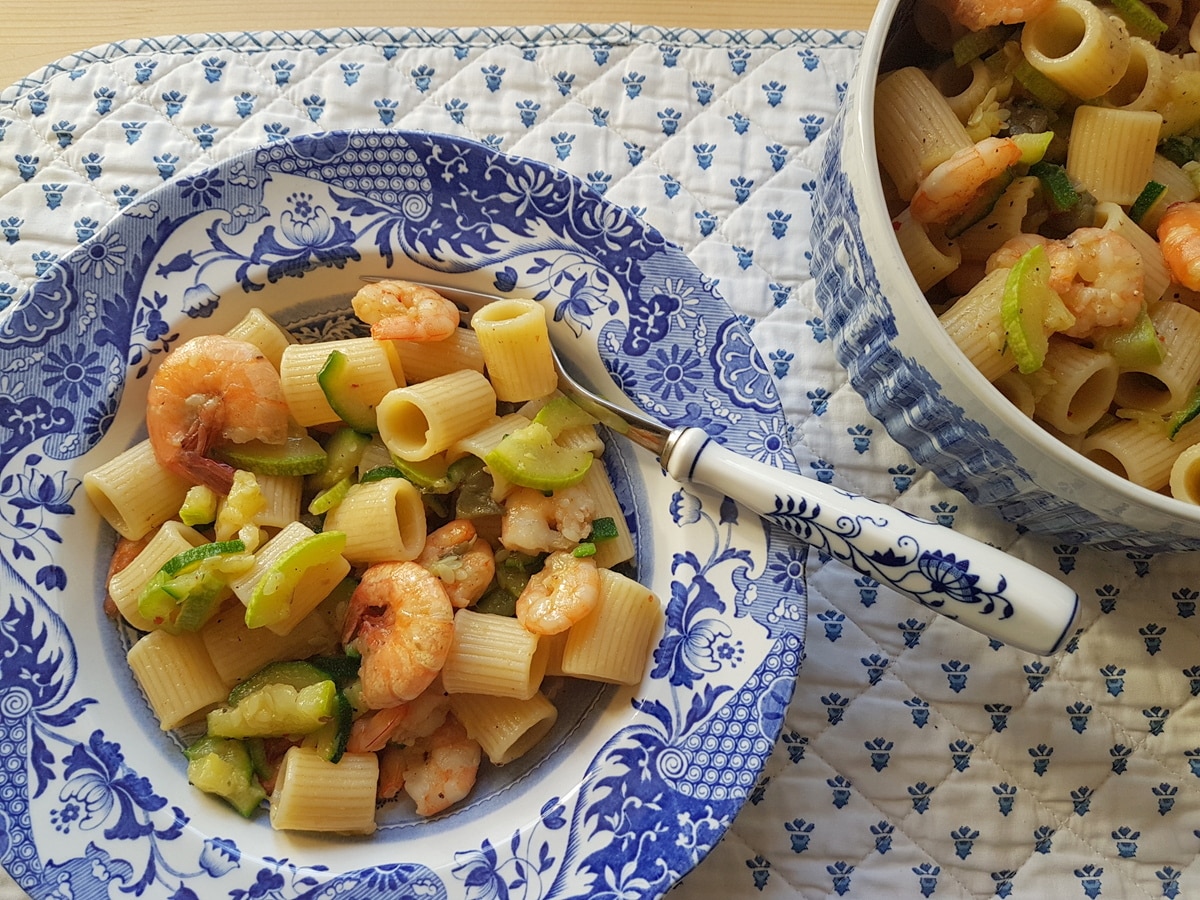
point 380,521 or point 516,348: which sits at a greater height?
point 516,348

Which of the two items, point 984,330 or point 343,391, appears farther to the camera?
point 343,391

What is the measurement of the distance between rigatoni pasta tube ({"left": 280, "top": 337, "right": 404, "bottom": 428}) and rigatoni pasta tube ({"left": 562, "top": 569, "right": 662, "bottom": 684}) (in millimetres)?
422

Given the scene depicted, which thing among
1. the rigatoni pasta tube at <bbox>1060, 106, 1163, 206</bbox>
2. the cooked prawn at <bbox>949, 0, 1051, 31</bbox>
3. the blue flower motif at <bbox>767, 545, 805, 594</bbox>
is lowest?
the blue flower motif at <bbox>767, 545, 805, 594</bbox>

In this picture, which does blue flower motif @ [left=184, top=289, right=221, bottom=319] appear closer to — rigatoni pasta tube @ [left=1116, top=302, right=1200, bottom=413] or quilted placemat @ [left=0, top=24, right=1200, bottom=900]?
quilted placemat @ [left=0, top=24, right=1200, bottom=900]

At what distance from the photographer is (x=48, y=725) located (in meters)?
1.15

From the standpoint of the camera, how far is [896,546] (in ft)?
3.65

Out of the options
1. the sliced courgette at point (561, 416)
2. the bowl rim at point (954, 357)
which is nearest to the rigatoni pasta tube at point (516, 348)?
the sliced courgette at point (561, 416)

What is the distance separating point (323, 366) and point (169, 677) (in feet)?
1.53

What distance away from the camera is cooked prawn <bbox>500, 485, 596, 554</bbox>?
124cm

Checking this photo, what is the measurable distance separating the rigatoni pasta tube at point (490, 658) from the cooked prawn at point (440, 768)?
0.26 feet

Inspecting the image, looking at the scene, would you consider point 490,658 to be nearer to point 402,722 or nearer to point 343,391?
point 402,722

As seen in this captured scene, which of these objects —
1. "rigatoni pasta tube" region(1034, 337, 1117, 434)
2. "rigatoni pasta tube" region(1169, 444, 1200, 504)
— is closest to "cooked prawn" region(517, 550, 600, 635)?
"rigatoni pasta tube" region(1034, 337, 1117, 434)

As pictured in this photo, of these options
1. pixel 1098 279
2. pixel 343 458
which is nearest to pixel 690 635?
pixel 343 458

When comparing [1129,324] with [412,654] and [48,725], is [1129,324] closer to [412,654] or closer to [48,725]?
[412,654]
